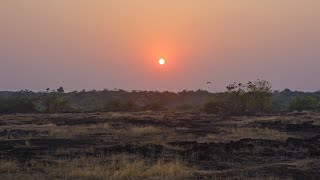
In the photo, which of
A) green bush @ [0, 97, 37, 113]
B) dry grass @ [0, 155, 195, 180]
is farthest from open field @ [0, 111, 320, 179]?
green bush @ [0, 97, 37, 113]

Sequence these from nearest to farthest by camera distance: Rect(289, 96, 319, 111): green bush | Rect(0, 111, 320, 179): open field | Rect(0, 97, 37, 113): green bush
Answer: Rect(0, 111, 320, 179): open field, Rect(289, 96, 319, 111): green bush, Rect(0, 97, 37, 113): green bush

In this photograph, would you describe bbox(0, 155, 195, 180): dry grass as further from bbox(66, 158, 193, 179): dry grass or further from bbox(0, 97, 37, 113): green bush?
bbox(0, 97, 37, 113): green bush

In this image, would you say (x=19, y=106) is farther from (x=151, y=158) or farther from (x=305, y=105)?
(x=151, y=158)

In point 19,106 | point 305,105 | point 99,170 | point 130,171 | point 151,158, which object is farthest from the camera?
point 19,106

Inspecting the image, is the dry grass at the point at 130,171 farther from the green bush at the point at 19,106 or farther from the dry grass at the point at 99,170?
the green bush at the point at 19,106

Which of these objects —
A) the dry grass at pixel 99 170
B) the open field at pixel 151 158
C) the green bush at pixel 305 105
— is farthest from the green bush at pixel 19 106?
the dry grass at pixel 99 170

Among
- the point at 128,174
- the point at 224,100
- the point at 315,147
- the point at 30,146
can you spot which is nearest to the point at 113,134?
the point at 30,146

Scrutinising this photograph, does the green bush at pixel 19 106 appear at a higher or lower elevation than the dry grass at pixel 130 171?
higher

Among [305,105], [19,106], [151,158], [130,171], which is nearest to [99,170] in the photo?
[130,171]

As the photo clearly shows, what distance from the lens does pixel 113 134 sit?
33.8m

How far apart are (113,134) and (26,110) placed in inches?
2018

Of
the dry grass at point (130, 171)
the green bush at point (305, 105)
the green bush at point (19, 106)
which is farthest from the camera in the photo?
the green bush at point (19, 106)

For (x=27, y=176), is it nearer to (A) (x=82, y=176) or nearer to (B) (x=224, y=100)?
(A) (x=82, y=176)

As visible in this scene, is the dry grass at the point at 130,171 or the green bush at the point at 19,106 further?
the green bush at the point at 19,106
